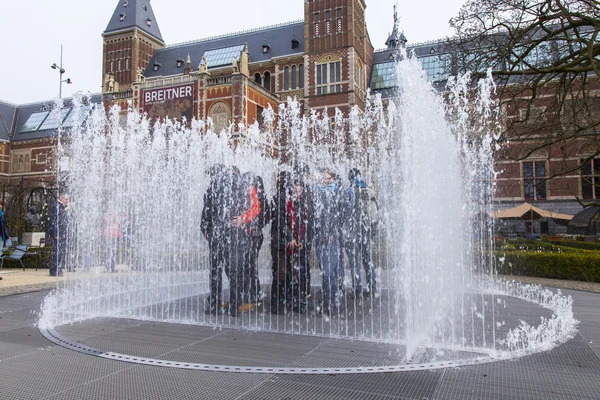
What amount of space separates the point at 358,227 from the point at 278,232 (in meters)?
1.29

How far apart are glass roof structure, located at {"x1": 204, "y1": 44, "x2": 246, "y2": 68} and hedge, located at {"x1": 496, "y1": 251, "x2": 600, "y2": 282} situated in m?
29.0

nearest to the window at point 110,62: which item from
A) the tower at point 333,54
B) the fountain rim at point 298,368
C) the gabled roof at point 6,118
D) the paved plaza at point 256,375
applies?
the gabled roof at point 6,118

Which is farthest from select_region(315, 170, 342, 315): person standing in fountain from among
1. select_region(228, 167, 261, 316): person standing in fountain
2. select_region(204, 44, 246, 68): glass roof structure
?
select_region(204, 44, 246, 68): glass roof structure

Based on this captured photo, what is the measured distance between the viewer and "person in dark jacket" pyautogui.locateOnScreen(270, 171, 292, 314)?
5.56 meters

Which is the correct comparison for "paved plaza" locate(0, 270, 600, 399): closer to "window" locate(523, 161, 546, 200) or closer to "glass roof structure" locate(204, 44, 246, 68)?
"window" locate(523, 161, 546, 200)

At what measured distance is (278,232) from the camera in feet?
18.6

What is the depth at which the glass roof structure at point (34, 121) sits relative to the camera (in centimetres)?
4391

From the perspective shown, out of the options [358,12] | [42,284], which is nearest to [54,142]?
[358,12]

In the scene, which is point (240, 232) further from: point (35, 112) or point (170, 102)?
point (35, 112)

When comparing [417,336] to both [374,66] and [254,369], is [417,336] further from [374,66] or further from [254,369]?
[374,66]

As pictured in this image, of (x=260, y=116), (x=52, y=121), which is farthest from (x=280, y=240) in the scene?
(x=52, y=121)

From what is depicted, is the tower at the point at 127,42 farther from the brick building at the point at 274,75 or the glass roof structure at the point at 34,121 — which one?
the glass roof structure at the point at 34,121

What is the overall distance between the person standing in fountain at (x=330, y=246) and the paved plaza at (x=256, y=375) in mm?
1256

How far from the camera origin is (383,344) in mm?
4098
